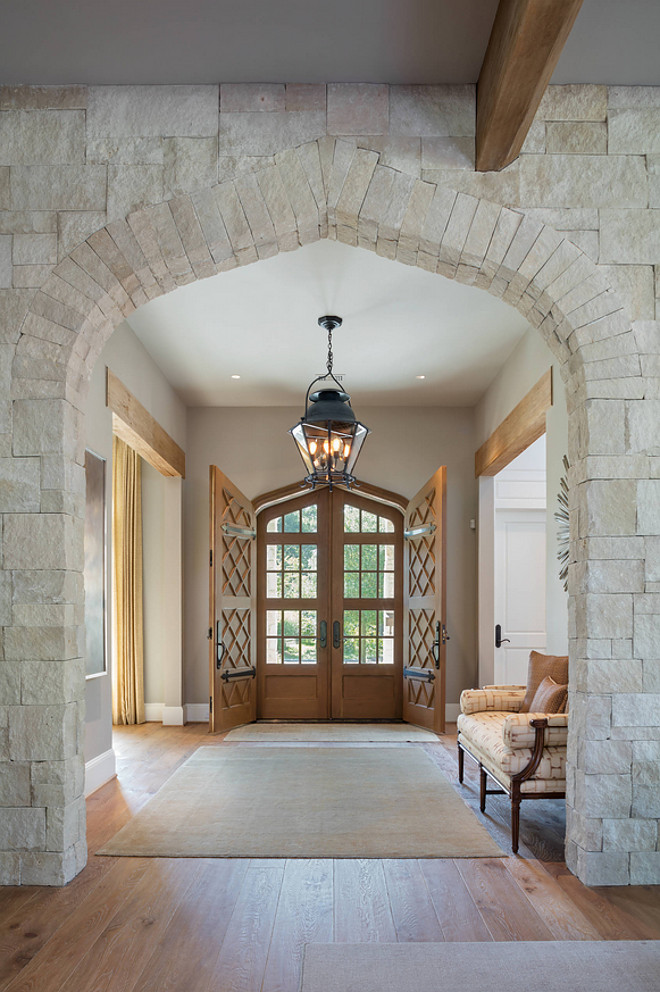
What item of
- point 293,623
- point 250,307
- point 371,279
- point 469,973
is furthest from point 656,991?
point 293,623

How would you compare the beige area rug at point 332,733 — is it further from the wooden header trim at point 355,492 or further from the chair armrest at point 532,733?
the chair armrest at point 532,733

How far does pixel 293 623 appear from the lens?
8.67 meters

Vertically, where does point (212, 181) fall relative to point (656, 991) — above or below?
above

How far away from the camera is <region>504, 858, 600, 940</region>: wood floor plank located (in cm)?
296

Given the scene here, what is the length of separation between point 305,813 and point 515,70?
382 centimetres

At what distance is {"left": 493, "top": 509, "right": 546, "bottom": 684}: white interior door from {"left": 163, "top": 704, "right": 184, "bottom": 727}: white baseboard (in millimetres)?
3181

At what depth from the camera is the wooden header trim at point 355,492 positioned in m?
8.51

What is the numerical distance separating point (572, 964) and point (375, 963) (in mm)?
646

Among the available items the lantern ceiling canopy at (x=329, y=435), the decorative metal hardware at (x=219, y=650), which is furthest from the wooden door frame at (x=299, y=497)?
the lantern ceiling canopy at (x=329, y=435)

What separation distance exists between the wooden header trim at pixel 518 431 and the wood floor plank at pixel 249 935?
3.41 m

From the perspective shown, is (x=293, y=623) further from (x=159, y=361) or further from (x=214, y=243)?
(x=214, y=243)

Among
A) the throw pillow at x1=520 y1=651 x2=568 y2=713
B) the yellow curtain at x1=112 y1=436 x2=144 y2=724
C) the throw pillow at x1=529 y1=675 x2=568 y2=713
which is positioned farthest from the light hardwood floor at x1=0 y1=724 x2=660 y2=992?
the yellow curtain at x1=112 y1=436 x2=144 y2=724

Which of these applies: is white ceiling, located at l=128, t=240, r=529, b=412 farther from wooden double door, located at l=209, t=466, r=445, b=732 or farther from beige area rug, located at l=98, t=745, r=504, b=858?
beige area rug, located at l=98, t=745, r=504, b=858

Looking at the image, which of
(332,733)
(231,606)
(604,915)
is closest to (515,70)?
(604,915)
